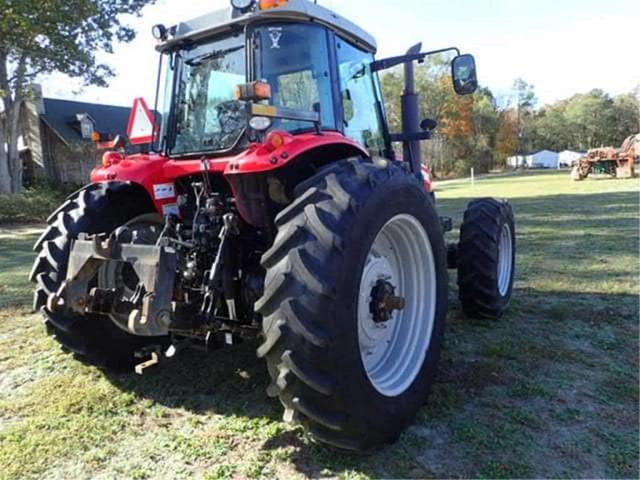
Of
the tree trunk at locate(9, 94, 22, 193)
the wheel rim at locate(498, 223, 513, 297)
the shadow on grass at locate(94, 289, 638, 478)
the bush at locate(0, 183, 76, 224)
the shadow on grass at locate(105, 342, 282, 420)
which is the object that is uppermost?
the tree trunk at locate(9, 94, 22, 193)

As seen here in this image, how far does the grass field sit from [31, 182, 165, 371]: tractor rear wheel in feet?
0.70

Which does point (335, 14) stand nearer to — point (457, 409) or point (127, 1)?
point (457, 409)

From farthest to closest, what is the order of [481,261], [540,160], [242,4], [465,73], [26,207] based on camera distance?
[540,160] → [26,207] → [481,261] → [465,73] → [242,4]

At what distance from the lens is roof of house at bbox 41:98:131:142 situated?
2584 centimetres

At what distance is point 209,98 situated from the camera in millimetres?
3305

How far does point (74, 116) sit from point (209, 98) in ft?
89.0

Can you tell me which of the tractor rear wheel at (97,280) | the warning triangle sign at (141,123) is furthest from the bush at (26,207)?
the tractor rear wheel at (97,280)

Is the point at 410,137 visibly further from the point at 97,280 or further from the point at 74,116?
the point at 74,116

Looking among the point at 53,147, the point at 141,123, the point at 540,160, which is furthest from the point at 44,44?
the point at 540,160

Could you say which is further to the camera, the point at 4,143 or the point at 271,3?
the point at 4,143

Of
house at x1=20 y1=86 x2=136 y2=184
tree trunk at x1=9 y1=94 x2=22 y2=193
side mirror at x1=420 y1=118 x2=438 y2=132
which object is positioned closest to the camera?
side mirror at x1=420 y1=118 x2=438 y2=132

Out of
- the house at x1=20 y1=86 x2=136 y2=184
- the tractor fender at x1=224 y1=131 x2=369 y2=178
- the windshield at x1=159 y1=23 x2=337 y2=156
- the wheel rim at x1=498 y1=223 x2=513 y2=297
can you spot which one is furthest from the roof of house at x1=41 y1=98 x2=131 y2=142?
the tractor fender at x1=224 y1=131 x2=369 y2=178

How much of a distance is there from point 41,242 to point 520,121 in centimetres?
7124

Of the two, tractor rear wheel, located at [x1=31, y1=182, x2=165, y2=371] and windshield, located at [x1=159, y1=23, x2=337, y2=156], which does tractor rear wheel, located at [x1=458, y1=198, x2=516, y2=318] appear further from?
tractor rear wheel, located at [x1=31, y1=182, x2=165, y2=371]
